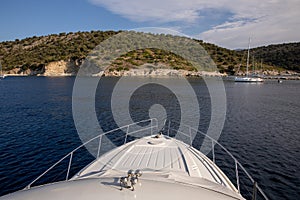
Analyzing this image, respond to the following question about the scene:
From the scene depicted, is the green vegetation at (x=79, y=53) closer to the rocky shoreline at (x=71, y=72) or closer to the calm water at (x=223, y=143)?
the rocky shoreline at (x=71, y=72)

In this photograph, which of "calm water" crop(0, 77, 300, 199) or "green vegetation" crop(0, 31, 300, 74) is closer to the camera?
"calm water" crop(0, 77, 300, 199)

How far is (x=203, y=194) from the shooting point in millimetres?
4266

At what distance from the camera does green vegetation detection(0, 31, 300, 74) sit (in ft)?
434

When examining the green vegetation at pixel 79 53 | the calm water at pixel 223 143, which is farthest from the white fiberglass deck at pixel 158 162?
the green vegetation at pixel 79 53

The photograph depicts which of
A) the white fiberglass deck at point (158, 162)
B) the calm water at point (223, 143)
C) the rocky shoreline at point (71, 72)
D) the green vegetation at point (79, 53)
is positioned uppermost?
the green vegetation at point (79, 53)

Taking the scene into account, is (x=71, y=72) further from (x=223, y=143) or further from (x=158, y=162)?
(x=158, y=162)

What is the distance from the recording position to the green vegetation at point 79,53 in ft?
434

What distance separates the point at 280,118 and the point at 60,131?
2572cm

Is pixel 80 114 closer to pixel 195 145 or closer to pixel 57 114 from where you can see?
pixel 57 114

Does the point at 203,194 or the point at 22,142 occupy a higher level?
the point at 203,194

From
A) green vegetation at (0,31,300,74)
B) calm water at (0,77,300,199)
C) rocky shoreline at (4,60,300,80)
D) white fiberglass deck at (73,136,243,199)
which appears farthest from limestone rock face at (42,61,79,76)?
white fiberglass deck at (73,136,243,199)

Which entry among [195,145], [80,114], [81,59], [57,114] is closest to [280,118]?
[195,145]

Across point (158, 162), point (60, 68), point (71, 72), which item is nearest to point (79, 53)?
point (71, 72)

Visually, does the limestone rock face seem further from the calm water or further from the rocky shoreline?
the calm water
